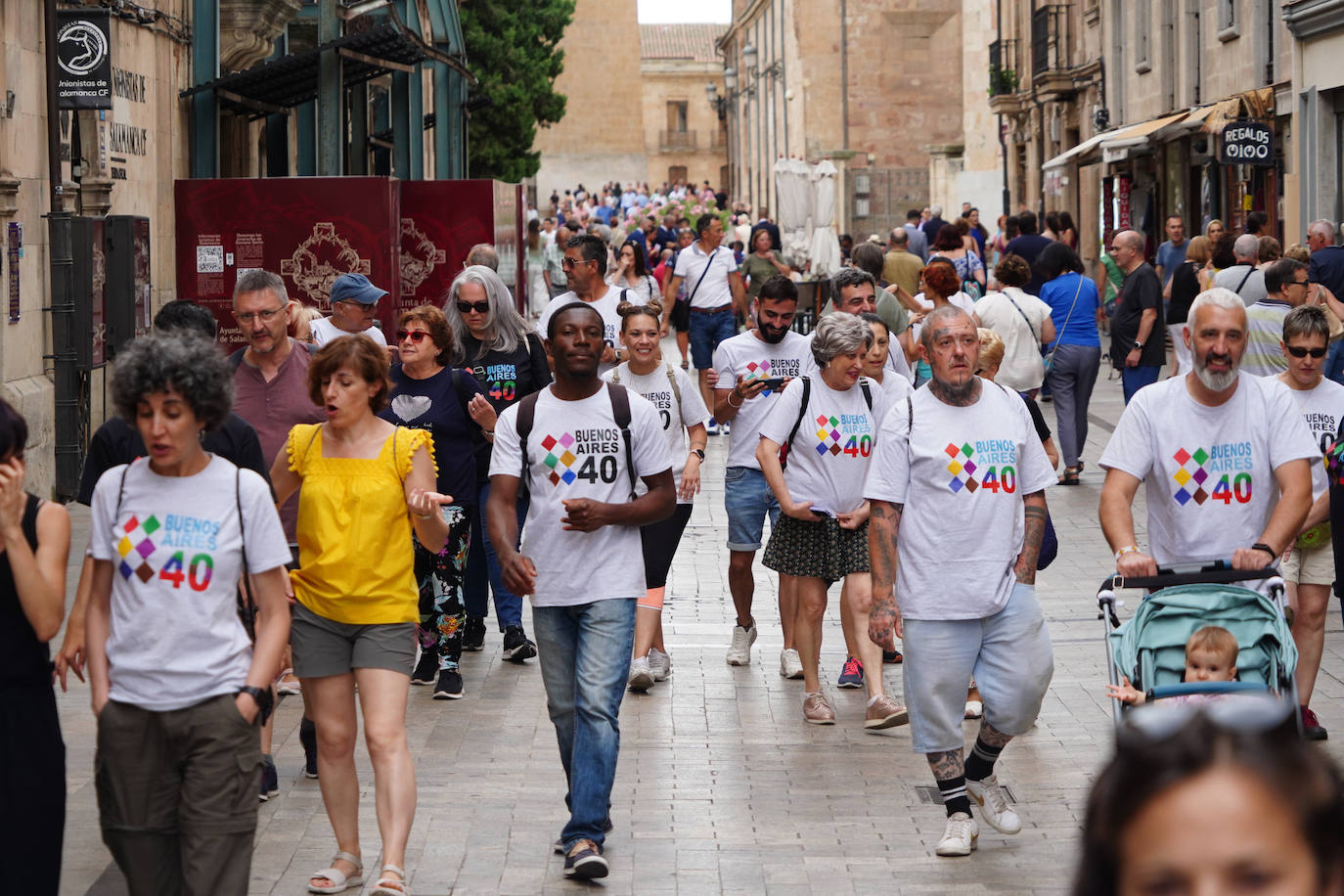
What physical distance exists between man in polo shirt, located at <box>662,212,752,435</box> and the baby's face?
13.5m

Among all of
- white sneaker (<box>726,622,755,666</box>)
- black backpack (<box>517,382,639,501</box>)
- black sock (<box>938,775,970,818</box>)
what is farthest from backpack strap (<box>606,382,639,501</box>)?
white sneaker (<box>726,622,755,666</box>)

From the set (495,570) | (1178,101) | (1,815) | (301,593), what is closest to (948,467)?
(301,593)

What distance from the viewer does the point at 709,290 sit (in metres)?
18.7

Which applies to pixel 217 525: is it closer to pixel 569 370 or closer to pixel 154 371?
pixel 154 371

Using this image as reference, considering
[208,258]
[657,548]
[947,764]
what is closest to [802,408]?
[657,548]

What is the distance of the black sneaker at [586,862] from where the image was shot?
581 centimetres

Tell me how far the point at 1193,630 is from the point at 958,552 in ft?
3.03

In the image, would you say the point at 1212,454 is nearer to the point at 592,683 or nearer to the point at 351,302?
the point at 592,683

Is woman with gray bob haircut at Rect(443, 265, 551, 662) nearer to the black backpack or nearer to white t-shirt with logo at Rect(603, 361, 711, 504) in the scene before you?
white t-shirt with logo at Rect(603, 361, 711, 504)

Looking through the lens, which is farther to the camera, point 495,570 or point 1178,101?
point 1178,101

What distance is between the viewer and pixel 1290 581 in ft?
24.8

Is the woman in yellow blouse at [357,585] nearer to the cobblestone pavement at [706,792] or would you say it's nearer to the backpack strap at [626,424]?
the cobblestone pavement at [706,792]

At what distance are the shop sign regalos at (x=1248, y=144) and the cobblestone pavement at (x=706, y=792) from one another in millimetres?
14003

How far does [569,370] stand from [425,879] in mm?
1647
